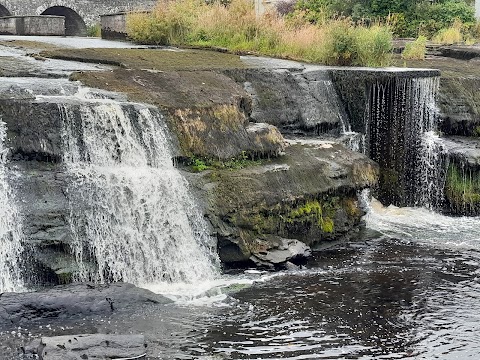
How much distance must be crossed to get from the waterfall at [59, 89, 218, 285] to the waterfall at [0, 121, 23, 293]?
71cm

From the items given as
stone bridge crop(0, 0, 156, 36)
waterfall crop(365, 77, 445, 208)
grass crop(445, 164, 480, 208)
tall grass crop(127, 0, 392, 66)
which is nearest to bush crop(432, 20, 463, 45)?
tall grass crop(127, 0, 392, 66)

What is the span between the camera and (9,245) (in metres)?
10.2

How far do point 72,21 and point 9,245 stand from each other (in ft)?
82.6

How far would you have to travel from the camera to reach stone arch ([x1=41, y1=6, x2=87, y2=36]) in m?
33.4

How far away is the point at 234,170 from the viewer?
12766 millimetres

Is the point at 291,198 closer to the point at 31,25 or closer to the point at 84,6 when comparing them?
the point at 31,25

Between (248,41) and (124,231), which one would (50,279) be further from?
(248,41)

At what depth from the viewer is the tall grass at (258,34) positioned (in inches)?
742

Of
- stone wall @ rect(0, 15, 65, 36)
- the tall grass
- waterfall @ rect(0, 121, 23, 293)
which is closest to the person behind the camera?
waterfall @ rect(0, 121, 23, 293)

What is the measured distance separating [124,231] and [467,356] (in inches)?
188

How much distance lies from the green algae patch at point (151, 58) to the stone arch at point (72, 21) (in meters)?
15.1

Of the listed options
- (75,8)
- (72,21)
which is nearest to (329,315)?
(75,8)

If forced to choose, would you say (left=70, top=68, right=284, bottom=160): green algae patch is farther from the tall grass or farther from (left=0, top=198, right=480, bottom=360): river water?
the tall grass

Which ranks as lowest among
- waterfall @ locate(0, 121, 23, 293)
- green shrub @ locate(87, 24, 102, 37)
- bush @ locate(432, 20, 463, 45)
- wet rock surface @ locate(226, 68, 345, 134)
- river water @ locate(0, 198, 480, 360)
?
river water @ locate(0, 198, 480, 360)
